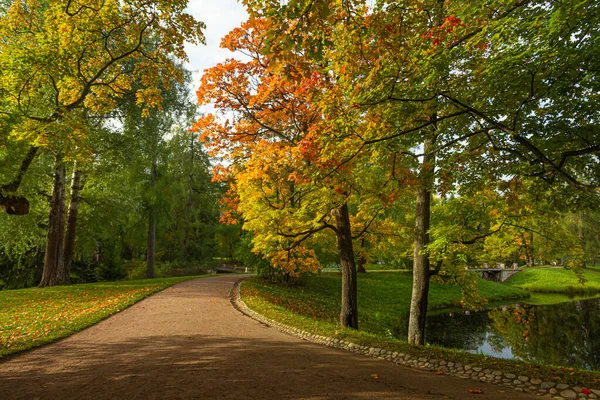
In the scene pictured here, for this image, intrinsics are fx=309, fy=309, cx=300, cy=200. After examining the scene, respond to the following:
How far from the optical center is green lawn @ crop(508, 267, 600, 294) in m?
26.5

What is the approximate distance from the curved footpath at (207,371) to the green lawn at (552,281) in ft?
90.2

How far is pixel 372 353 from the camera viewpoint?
20.5ft

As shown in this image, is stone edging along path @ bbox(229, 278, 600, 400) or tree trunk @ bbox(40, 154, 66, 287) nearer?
stone edging along path @ bbox(229, 278, 600, 400)

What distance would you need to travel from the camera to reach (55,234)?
15.7 meters

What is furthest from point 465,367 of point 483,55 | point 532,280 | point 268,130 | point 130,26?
point 532,280

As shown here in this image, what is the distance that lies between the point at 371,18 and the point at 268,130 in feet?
17.2

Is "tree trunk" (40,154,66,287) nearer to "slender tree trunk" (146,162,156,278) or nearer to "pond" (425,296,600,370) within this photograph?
"slender tree trunk" (146,162,156,278)

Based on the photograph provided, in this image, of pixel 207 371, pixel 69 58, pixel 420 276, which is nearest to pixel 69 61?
pixel 69 58

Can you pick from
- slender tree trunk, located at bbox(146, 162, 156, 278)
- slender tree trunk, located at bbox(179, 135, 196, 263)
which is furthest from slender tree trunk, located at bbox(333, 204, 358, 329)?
slender tree trunk, located at bbox(179, 135, 196, 263)

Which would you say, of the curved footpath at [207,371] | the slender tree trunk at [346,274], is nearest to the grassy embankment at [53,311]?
the curved footpath at [207,371]

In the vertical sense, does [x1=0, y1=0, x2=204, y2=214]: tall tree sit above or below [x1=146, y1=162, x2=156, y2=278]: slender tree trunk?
above

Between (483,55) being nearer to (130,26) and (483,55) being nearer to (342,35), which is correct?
(342,35)

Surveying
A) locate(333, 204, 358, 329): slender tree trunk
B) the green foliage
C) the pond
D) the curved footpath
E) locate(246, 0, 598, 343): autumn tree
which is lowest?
Answer: the pond

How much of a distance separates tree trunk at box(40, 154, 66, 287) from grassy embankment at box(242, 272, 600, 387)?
970cm
